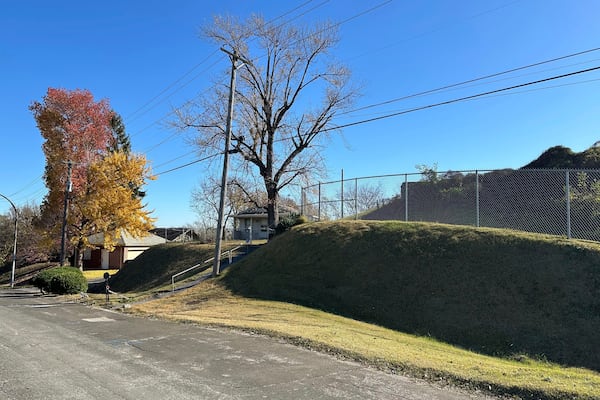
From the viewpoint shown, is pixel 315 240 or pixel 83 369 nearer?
pixel 83 369

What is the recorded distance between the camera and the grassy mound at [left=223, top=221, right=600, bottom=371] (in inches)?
440

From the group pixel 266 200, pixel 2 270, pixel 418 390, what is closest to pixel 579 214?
pixel 418 390

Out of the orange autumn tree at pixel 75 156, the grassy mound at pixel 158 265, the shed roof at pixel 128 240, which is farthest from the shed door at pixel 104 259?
the orange autumn tree at pixel 75 156

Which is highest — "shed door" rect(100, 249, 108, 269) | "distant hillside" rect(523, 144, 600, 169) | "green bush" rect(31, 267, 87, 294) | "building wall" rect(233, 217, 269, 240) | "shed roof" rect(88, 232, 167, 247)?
"distant hillside" rect(523, 144, 600, 169)

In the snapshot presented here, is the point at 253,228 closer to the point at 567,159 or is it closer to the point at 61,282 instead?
the point at 61,282

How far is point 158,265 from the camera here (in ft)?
106

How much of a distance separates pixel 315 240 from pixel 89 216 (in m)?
19.3

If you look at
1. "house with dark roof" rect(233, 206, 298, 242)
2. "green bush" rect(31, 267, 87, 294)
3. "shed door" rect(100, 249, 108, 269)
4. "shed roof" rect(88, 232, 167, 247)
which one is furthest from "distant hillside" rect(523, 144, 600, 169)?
"shed door" rect(100, 249, 108, 269)

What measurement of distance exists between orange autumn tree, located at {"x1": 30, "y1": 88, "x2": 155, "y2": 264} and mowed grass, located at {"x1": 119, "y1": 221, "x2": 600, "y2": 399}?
16452mm

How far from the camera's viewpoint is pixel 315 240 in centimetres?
2081

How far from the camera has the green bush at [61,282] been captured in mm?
21891

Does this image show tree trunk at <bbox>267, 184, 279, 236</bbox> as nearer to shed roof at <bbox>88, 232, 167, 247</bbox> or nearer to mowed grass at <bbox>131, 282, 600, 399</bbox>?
mowed grass at <bbox>131, 282, 600, 399</bbox>

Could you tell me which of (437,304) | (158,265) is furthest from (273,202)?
(437,304)

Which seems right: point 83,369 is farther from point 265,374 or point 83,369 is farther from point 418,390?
point 418,390
